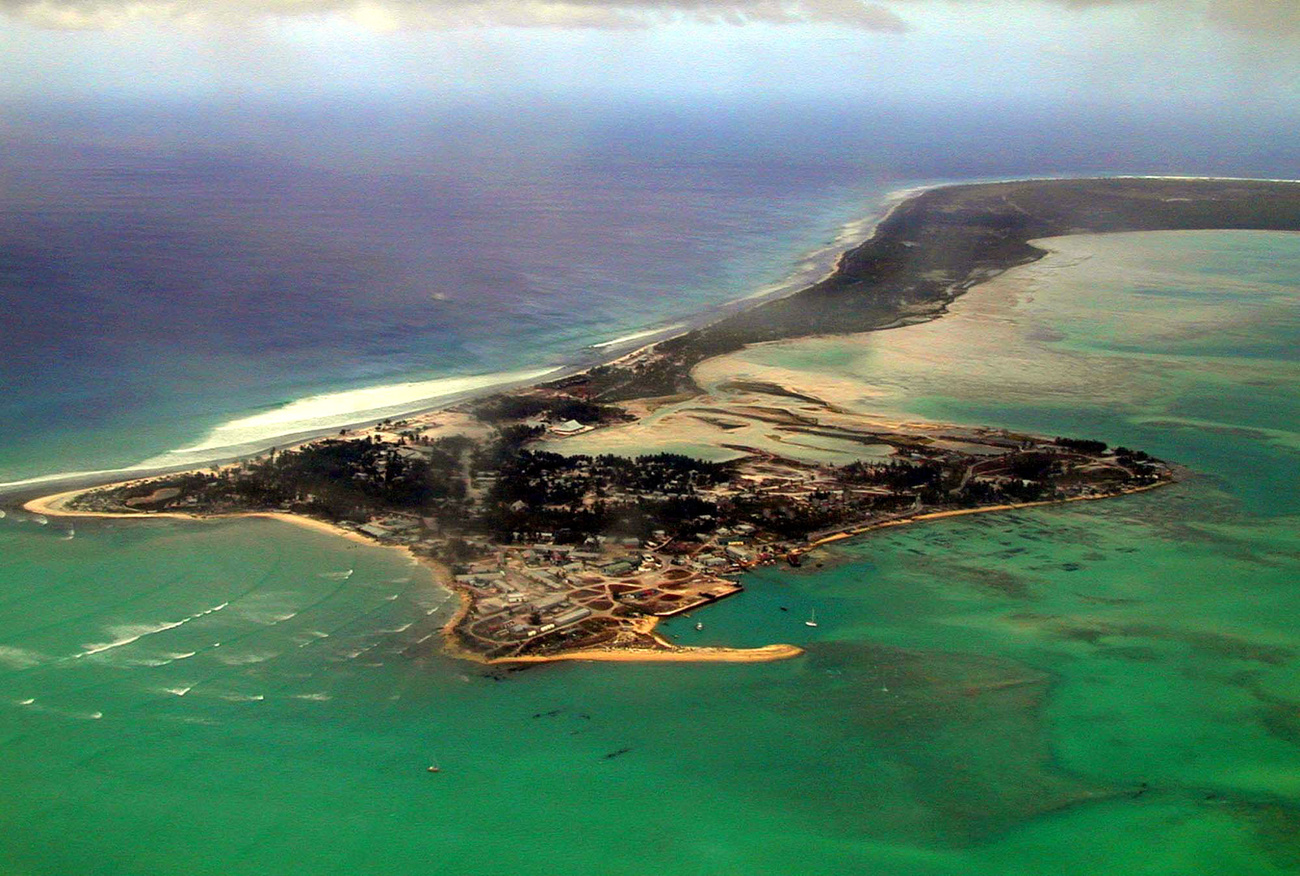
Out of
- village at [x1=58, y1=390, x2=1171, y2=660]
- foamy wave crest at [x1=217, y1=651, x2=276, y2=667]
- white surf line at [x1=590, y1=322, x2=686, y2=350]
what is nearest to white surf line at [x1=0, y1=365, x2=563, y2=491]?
village at [x1=58, y1=390, x2=1171, y2=660]

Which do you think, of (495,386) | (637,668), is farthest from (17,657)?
(495,386)

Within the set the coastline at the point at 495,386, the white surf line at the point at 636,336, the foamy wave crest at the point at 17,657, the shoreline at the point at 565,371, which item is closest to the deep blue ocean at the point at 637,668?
the foamy wave crest at the point at 17,657

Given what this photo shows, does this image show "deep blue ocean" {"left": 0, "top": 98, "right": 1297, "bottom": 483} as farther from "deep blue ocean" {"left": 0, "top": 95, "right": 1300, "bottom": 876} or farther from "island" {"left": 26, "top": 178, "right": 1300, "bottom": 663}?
"island" {"left": 26, "top": 178, "right": 1300, "bottom": 663}

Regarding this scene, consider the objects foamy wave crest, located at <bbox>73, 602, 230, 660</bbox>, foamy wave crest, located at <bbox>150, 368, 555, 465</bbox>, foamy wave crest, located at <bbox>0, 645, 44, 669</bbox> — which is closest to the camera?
foamy wave crest, located at <bbox>0, 645, 44, 669</bbox>

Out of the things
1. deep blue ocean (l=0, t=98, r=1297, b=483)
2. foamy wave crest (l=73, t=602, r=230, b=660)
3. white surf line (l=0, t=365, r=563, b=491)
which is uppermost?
deep blue ocean (l=0, t=98, r=1297, b=483)

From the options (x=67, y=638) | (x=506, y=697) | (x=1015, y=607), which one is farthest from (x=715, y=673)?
(x=67, y=638)

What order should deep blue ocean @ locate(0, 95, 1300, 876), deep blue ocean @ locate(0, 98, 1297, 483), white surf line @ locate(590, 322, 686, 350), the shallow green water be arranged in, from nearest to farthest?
1. the shallow green water
2. deep blue ocean @ locate(0, 95, 1300, 876)
3. deep blue ocean @ locate(0, 98, 1297, 483)
4. white surf line @ locate(590, 322, 686, 350)

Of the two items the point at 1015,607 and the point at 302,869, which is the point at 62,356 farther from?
the point at 1015,607
